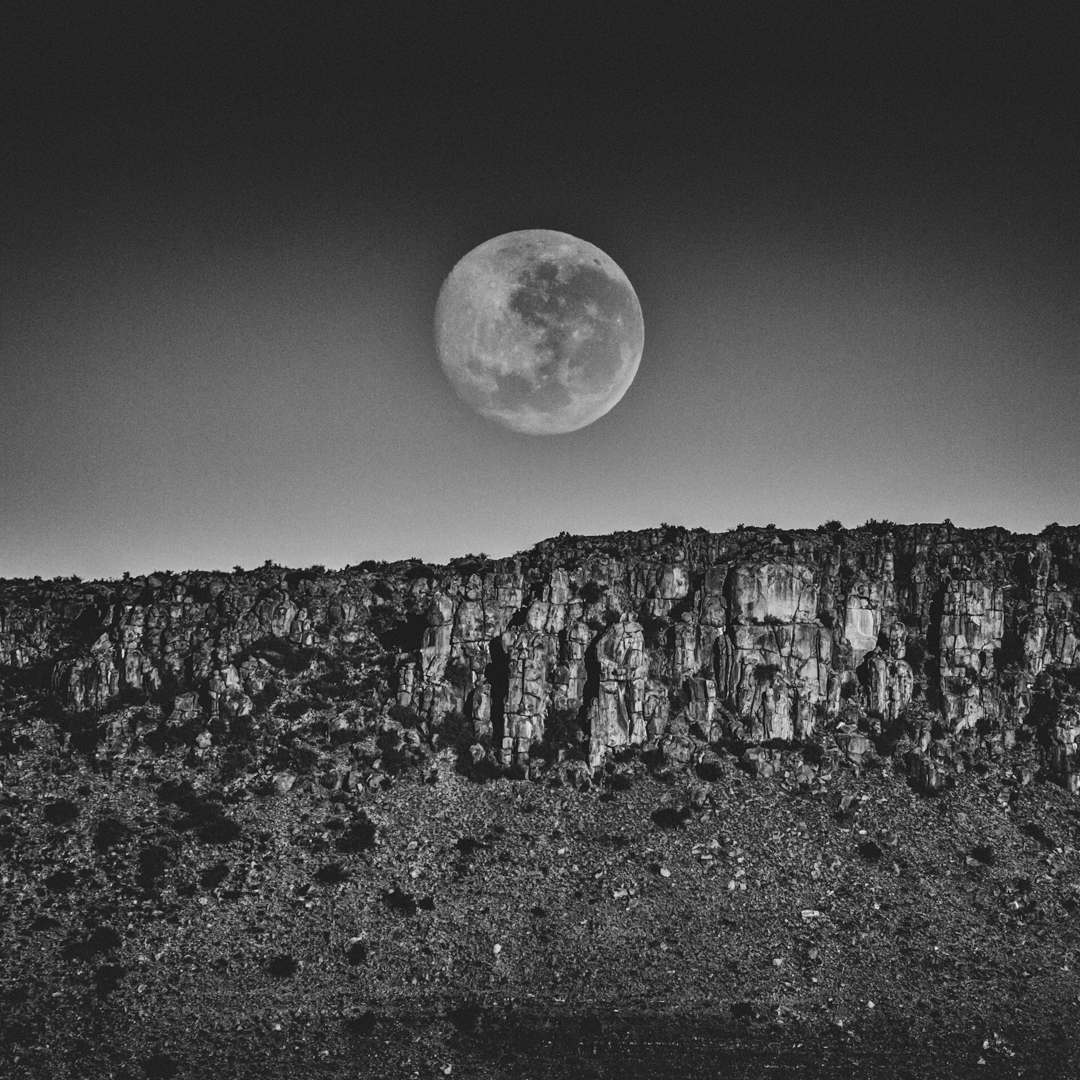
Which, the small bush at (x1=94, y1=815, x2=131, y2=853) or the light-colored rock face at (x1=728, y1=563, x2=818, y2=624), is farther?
the light-colored rock face at (x1=728, y1=563, x2=818, y2=624)

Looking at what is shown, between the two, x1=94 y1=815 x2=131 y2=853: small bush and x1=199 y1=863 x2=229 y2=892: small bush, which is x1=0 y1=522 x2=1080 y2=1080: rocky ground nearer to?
x1=199 y1=863 x2=229 y2=892: small bush

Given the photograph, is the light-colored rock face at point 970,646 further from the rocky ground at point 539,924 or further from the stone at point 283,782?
the stone at point 283,782

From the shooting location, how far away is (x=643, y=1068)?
63.4 meters

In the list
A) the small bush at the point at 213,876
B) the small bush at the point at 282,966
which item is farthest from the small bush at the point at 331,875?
the small bush at the point at 282,966

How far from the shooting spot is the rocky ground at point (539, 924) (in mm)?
65188

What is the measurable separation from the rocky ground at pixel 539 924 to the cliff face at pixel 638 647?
670 cm

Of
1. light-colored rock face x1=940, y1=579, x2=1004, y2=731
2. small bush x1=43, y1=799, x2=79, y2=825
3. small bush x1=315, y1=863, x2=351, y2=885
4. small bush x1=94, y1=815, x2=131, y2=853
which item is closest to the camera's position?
small bush x1=315, y1=863, x2=351, y2=885

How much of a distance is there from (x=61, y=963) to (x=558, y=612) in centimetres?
6203

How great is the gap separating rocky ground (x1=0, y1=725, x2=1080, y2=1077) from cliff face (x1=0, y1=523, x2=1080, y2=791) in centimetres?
670

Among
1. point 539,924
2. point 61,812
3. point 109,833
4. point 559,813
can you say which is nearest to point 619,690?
point 559,813

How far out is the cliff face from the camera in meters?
102

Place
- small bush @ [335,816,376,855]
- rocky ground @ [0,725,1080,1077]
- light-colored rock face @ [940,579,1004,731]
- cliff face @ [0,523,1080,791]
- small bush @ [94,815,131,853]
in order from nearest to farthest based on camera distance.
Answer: rocky ground @ [0,725,1080,1077] < small bush @ [94,815,131,853] < small bush @ [335,816,376,855] < cliff face @ [0,523,1080,791] < light-colored rock face @ [940,579,1004,731]

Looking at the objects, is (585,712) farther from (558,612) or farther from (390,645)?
(390,645)

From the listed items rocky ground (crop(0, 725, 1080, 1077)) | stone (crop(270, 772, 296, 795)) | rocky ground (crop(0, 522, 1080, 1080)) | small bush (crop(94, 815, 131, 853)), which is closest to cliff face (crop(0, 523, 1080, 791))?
rocky ground (crop(0, 522, 1080, 1080))
